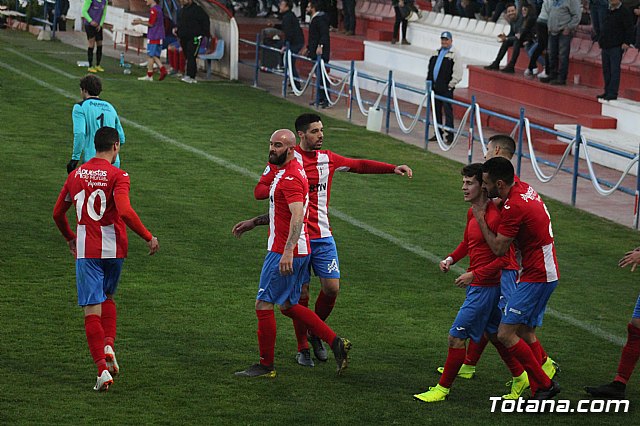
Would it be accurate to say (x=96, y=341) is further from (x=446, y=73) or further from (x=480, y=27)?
(x=480, y=27)

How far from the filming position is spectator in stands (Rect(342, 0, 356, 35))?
32344 millimetres

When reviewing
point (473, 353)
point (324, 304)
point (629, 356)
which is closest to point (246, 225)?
point (324, 304)

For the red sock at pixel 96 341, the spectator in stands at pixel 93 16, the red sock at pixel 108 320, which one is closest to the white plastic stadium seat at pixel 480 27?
the spectator in stands at pixel 93 16

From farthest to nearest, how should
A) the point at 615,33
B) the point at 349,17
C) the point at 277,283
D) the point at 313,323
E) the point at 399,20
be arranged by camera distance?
the point at 349,17 → the point at 399,20 → the point at 615,33 → the point at 313,323 → the point at 277,283

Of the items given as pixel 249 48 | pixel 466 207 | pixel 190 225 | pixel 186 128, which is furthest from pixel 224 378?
pixel 249 48

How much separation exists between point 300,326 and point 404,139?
40.5 ft

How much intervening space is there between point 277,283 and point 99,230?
1.29 metres

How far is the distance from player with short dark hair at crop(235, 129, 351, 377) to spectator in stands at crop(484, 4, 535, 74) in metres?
15.7

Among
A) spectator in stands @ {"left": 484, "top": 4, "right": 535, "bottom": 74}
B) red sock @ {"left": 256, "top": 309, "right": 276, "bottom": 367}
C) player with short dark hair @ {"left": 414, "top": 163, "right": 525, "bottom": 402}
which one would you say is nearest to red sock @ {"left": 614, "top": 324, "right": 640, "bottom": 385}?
player with short dark hair @ {"left": 414, "top": 163, "right": 525, "bottom": 402}

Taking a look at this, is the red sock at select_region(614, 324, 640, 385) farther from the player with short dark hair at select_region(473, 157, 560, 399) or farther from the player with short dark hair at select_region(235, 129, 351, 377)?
the player with short dark hair at select_region(235, 129, 351, 377)

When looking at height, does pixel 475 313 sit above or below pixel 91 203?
below

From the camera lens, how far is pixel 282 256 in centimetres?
798

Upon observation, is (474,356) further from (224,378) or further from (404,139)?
(404,139)

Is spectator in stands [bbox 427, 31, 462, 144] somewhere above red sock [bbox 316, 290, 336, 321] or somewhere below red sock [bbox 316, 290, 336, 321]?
above
